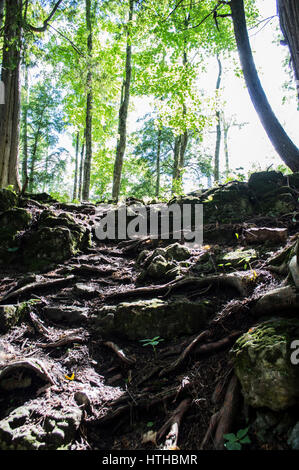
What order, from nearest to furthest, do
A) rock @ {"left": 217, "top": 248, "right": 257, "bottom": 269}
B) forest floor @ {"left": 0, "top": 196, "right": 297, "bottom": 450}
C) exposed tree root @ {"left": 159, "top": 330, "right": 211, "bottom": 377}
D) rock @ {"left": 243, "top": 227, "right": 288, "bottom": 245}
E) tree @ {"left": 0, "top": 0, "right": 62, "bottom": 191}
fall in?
forest floor @ {"left": 0, "top": 196, "right": 297, "bottom": 450} < exposed tree root @ {"left": 159, "top": 330, "right": 211, "bottom": 377} < rock @ {"left": 217, "top": 248, "right": 257, "bottom": 269} < rock @ {"left": 243, "top": 227, "right": 288, "bottom": 245} < tree @ {"left": 0, "top": 0, "right": 62, "bottom": 191}

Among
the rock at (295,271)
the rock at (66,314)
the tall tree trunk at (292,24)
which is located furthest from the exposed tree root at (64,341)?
the tall tree trunk at (292,24)

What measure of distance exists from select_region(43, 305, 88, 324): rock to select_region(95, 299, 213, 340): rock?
40 cm

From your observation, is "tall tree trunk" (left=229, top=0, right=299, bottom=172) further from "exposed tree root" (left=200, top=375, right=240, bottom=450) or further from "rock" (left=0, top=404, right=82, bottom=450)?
"rock" (left=0, top=404, right=82, bottom=450)

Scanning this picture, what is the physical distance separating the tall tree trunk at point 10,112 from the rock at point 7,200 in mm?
1207

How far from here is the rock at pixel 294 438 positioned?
1590 mm

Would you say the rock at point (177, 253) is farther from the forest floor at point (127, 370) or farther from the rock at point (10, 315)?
the rock at point (10, 315)

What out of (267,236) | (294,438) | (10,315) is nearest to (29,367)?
(10,315)

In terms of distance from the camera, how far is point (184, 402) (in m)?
2.27

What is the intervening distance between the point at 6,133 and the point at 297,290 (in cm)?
823

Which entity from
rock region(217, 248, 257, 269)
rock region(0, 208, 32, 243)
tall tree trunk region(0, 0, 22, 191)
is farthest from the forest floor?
tall tree trunk region(0, 0, 22, 191)

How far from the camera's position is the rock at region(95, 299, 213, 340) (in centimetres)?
310

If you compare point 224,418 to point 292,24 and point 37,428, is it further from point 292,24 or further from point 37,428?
point 292,24

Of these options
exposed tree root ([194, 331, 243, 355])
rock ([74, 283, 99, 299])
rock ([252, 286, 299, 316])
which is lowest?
exposed tree root ([194, 331, 243, 355])

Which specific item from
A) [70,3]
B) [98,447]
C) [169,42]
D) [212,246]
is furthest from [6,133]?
[169,42]
